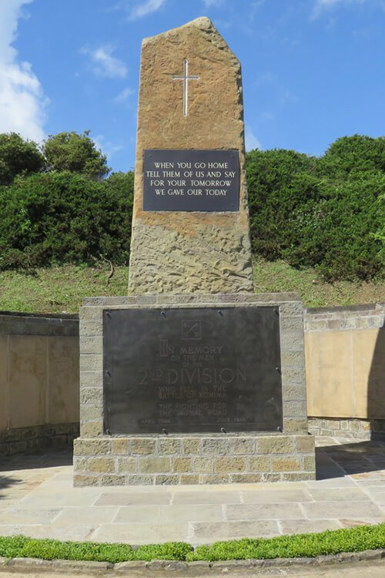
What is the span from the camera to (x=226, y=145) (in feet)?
22.0

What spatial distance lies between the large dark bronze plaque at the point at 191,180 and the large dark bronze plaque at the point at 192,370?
4.39 ft

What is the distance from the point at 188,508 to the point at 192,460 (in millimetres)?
1019

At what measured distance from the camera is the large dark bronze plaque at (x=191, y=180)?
6652 mm

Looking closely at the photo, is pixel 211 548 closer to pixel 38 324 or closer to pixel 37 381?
pixel 37 381

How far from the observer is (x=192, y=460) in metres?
5.98

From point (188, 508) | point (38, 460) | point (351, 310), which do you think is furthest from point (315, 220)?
point (188, 508)

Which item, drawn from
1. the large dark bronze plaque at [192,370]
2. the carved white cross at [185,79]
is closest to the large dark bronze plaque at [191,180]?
the carved white cross at [185,79]

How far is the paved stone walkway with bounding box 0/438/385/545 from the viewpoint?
430cm

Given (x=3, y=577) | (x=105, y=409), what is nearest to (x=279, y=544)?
(x=3, y=577)

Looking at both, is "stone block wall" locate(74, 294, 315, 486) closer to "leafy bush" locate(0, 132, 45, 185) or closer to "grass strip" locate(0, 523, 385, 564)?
"grass strip" locate(0, 523, 385, 564)

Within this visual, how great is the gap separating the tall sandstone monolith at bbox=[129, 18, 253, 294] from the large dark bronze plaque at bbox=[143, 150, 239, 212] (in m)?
0.01

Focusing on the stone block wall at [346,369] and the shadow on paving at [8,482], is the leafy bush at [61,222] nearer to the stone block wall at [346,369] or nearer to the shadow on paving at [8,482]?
the stone block wall at [346,369]

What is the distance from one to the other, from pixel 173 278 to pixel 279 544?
11.1ft

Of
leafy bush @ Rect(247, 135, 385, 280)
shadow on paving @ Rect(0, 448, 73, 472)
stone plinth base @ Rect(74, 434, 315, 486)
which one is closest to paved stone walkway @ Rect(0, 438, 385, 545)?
stone plinth base @ Rect(74, 434, 315, 486)
